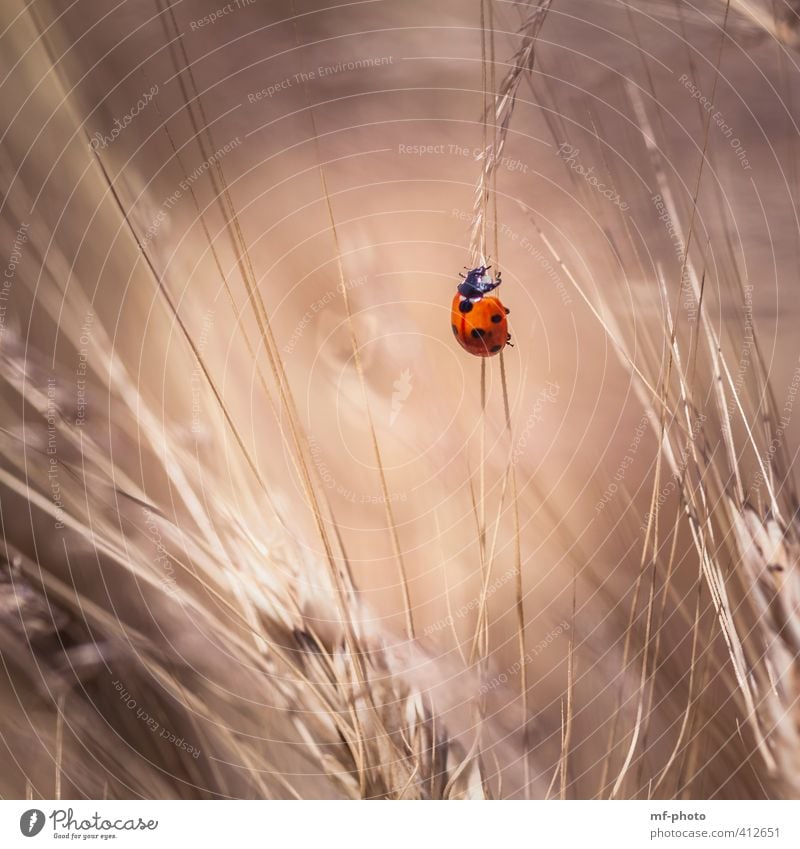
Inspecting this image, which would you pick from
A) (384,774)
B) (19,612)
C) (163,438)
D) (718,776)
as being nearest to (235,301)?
(163,438)

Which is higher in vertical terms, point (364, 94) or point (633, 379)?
point (364, 94)

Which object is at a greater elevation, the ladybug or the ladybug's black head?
the ladybug's black head

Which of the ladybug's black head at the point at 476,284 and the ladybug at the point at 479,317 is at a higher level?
the ladybug's black head at the point at 476,284
